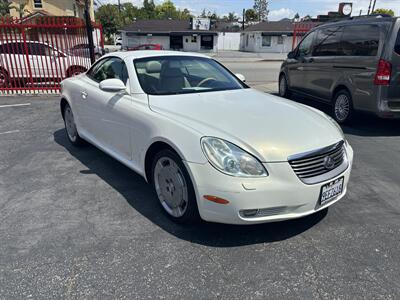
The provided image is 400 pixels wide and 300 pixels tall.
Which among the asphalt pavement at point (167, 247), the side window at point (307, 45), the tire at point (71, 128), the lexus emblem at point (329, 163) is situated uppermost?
the side window at point (307, 45)

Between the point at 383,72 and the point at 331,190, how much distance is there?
363 cm

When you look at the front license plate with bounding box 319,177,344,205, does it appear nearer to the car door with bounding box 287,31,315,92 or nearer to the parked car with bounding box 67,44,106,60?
the car door with bounding box 287,31,315,92

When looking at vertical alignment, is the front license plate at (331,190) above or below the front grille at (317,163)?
below

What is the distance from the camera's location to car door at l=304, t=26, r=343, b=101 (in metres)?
6.56

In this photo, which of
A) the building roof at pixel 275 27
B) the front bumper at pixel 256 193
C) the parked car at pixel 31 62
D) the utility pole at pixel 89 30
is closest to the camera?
the front bumper at pixel 256 193

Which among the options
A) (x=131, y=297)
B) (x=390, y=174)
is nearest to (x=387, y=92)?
(x=390, y=174)

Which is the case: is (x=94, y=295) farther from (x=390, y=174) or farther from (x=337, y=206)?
(x=390, y=174)

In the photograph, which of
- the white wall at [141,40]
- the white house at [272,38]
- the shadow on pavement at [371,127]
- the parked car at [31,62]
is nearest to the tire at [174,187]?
the shadow on pavement at [371,127]

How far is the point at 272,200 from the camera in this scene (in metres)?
2.45

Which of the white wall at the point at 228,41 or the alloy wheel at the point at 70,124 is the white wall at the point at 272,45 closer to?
the white wall at the point at 228,41

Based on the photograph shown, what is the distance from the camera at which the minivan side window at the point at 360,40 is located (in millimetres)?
5526

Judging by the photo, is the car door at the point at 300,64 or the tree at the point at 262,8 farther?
the tree at the point at 262,8

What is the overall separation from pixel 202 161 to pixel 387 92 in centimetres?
440

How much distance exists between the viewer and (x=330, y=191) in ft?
8.91
